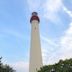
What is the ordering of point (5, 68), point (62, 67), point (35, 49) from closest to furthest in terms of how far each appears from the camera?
point (62, 67) → point (5, 68) → point (35, 49)

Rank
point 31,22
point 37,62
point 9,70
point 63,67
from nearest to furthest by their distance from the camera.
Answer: point 63,67 < point 9,70 < point 37,62 < point 31,22

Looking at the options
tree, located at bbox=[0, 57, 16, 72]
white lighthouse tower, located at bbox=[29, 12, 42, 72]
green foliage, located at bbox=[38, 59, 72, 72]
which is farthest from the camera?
white lighthouse tower, located at bbox=[29, 12, 42, 72]

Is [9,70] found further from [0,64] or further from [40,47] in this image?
[40,47]

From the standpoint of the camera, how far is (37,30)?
47.7 metres

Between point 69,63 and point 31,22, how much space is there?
25302mm

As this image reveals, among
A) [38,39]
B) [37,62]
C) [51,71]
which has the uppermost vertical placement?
[38,39]

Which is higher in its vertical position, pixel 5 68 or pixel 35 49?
pixel 35 49

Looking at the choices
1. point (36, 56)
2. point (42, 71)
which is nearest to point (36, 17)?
point (36, 56)

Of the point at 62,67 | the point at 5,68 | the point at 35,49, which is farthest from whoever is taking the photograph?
the point at 35,49

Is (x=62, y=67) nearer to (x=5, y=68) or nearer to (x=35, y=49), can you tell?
(x=5, y=68)

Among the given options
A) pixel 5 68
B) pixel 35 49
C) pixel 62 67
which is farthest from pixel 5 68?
pixel 35 49

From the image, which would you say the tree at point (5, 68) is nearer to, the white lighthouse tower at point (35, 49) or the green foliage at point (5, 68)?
the green foliage at point (5, 68)

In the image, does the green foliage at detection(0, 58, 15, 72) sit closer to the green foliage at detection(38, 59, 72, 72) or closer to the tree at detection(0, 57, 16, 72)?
the tree at detection(0, 57, 16, 72)

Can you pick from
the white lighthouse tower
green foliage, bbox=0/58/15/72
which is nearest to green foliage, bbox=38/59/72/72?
green foliage, bbox=0/58/15/72
